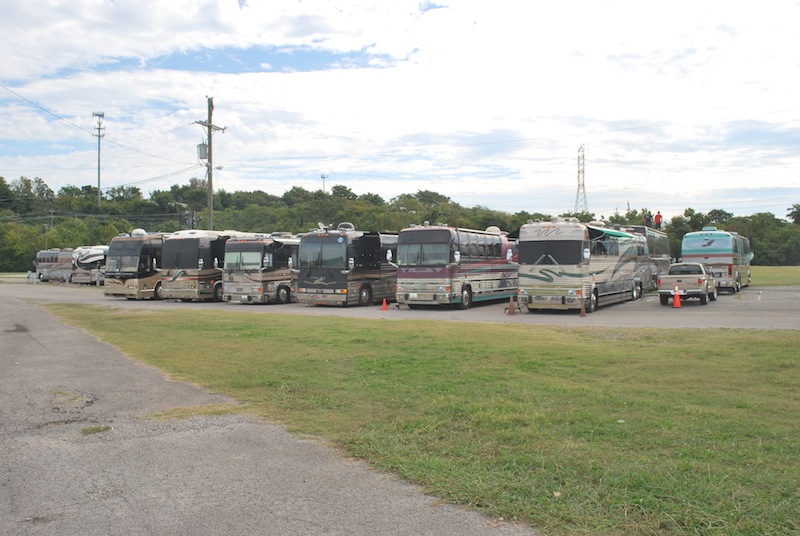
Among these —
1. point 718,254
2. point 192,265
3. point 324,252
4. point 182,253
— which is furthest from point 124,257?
point 718,254

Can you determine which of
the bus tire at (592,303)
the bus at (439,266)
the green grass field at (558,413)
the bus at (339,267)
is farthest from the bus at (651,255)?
the green grass field at (558,413)

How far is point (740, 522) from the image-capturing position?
186 inches

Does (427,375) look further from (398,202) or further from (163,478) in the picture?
(398,202)

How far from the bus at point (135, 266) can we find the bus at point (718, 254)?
27.1 m

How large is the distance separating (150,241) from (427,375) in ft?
93.8

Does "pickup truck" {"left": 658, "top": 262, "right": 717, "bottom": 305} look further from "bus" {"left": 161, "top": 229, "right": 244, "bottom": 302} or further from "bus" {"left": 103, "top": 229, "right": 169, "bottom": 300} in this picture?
"bus" {"left": 103, "top": 229, "right": 169, "bottom": 300}

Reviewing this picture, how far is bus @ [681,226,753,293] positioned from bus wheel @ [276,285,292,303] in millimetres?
19928

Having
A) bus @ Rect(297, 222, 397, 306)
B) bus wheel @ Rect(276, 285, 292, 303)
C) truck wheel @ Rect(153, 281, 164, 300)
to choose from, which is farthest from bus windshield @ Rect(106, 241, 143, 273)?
bus @ Rect(297, 222, 397, 306)

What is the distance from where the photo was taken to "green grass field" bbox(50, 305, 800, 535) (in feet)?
17.1

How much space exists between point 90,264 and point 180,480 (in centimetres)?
5512

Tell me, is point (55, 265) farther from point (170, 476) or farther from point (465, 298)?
point (170, 476)

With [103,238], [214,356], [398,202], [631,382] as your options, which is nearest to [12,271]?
[103,238]

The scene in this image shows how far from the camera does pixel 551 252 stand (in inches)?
965

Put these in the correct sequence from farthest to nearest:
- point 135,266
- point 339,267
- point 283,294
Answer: point 135,266 → point 283,294 → point 339,267
